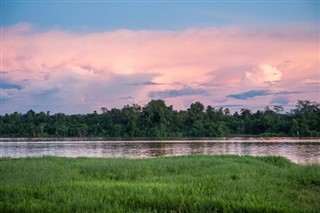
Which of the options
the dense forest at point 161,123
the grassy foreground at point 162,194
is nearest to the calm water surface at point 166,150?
the grassy foreground at point 162,194

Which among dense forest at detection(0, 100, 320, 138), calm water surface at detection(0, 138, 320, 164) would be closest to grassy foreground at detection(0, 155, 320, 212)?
calm water surface at detection(0, 138, 320, 164)

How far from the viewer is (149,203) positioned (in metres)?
12.0

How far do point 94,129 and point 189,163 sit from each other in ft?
312

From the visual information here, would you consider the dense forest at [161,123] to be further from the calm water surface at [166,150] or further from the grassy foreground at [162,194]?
the grassy foreground at [162,194]

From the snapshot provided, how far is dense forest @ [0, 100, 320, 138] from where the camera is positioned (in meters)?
110

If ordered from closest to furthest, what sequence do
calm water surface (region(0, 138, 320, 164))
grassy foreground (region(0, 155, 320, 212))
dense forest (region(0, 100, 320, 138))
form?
grassy foreground (region(0, 155, 320, 212)) < calm water surface (region(0, 138, 320, 164)) < dense forest (region(0, 100, 320, 138))

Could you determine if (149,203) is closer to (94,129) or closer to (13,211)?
(13,211)

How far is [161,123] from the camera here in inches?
4498

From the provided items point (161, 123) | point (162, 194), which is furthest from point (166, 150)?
point (161, 123)

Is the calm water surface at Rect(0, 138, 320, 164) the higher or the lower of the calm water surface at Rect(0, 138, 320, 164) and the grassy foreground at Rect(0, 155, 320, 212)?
the lower

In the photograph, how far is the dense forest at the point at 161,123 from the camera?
110 metres

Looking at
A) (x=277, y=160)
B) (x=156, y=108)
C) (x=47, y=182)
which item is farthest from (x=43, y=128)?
(x=47, y=182)

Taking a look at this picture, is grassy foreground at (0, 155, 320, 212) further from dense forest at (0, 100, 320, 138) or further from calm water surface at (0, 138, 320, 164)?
dense forest at (0, 100, 320, 138)

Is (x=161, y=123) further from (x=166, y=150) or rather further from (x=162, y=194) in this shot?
(x=162, y=194)
